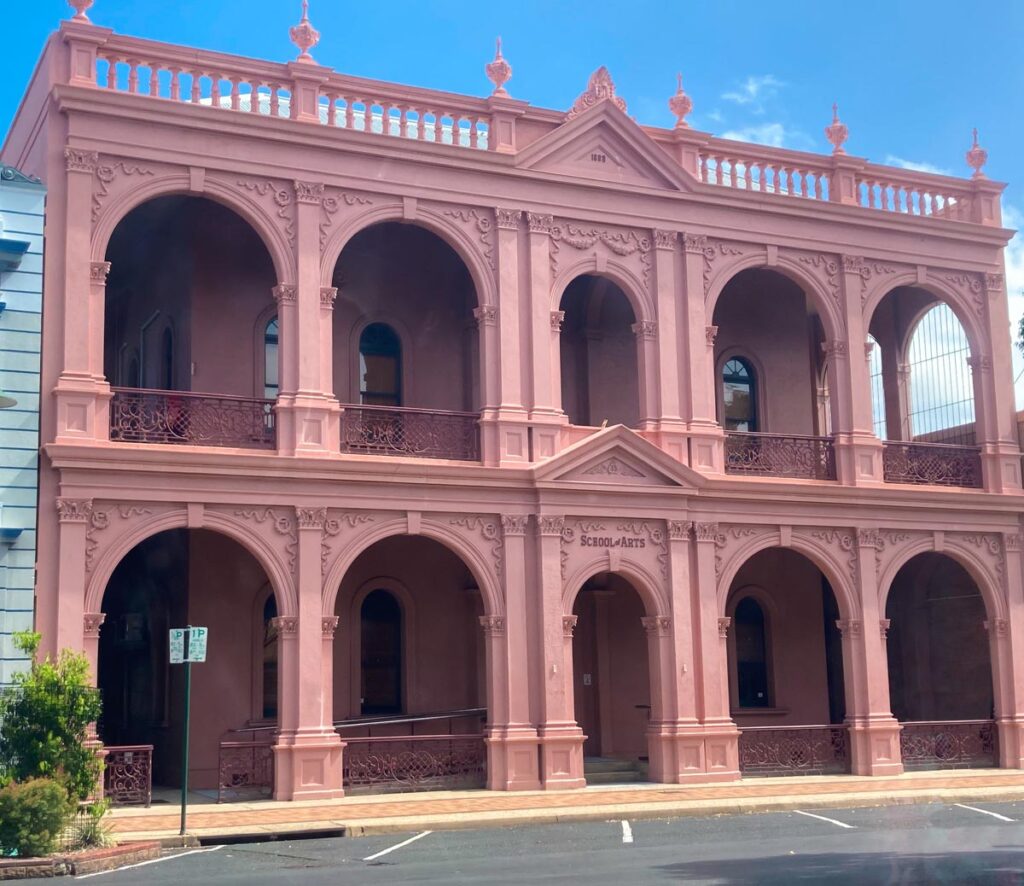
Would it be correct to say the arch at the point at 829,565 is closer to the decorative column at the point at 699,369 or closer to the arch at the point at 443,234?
the decorative column at the point at 699,369

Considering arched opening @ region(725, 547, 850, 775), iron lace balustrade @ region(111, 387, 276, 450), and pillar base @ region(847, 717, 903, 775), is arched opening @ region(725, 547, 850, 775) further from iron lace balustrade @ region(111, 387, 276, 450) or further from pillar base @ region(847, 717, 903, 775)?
iron lace balustrade @ region(111, 387, 276, 450)

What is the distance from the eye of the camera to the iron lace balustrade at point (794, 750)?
24.7m

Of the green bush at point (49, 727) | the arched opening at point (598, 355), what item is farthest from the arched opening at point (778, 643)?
the green bush at point (49, 727)

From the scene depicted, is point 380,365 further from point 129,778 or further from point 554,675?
point 129,778

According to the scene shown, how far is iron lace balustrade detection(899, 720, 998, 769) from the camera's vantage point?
1015 inches

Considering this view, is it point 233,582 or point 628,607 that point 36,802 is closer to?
point 233,582

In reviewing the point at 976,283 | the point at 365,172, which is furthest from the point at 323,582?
the point at 976,283

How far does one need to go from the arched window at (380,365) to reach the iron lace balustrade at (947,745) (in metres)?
10.5

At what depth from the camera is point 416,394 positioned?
25266 millimetres

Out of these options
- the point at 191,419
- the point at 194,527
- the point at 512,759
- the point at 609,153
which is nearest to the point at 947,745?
the point at 512,759

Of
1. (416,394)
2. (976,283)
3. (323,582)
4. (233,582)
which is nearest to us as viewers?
(323,582)

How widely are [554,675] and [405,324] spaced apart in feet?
→ 21.9

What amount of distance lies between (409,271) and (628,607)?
7.12 meters

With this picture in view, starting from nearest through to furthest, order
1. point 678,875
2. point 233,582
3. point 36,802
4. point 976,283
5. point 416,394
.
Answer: point 678,875 < point 36,802 < point 233,582 < point 416,394 < point 976,283
